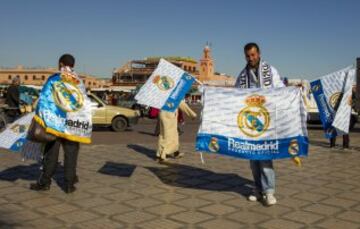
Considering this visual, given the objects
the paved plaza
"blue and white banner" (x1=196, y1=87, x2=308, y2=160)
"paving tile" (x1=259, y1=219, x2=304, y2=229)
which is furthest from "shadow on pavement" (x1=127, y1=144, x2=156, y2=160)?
"paving tile" (x1=259, y1=219, x2=304, y2=229)

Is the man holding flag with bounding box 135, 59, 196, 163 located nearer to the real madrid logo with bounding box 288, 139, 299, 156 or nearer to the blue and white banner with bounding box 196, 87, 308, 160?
the blue and white banner with bounding box 196, 87, 308, 160

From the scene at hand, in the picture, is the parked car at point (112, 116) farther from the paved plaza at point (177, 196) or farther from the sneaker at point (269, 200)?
the sneaker at point (269, 200)

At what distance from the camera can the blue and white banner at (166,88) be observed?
249 inches

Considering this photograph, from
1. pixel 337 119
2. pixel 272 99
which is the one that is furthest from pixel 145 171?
pixel 337 119

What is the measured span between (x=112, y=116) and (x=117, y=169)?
9075 millimetres

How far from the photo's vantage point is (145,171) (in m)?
7.39

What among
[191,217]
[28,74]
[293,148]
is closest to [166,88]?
[293,148]

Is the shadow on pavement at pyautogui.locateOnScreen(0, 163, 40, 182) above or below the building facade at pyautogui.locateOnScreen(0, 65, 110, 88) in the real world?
below

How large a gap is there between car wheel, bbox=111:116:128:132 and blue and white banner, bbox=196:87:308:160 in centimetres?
1135

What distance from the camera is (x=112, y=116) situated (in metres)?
16.5

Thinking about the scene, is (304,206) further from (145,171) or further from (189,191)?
(145,171)

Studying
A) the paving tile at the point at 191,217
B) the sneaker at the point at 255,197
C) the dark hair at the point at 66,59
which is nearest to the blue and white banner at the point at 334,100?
the sneaker at the point at 255,197

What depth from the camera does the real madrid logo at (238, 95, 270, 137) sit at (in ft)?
17.1

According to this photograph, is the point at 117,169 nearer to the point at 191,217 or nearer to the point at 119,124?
the point at 191,217
